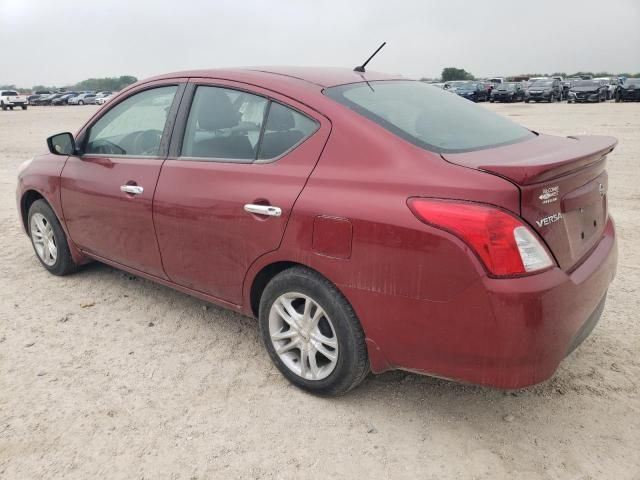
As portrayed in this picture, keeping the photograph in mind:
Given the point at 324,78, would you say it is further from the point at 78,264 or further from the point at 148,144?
the point at 78,264

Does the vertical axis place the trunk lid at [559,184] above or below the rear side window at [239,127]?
below

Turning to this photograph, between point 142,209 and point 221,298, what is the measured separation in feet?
2.62

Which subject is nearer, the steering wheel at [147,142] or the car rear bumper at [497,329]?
the car rear bumper at [497,329]

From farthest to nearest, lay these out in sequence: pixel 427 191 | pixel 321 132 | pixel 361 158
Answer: pixel 321 132 → pixel 361 158 → pixel 427 191

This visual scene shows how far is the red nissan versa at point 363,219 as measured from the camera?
7.36 feet

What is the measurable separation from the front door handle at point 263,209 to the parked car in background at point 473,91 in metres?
34.8

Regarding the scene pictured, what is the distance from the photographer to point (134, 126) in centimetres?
386

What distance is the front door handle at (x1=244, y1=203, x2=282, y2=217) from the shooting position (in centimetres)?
279

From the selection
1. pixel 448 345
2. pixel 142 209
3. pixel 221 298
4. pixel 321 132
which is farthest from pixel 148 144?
pixel 448 345

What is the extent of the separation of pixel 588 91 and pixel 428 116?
33.3 metres

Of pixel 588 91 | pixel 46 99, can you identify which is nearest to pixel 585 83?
pixel 588 91

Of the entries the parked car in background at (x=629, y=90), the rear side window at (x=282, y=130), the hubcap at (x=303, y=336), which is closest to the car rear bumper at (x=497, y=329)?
the hubcap at (x=303, y=336)

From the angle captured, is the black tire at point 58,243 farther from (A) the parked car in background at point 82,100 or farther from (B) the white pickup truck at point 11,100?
(A) the parked car in background at point 82,100

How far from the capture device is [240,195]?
298 cm
